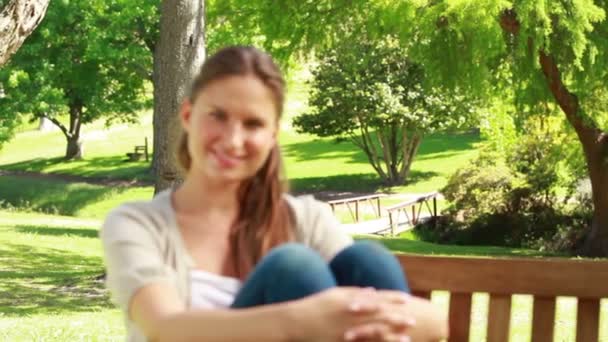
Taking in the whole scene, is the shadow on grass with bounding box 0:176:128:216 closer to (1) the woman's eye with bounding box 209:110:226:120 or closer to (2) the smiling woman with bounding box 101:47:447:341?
(2) the smiling woman with bounding box 101:47:447:341

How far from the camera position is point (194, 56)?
36.2ft

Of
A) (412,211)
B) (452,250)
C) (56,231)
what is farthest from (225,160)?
(412,211)

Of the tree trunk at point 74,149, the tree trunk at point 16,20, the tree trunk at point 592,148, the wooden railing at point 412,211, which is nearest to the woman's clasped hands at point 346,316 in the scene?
the tree trunk at point 16,20

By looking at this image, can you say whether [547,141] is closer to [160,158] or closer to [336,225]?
[160,158]

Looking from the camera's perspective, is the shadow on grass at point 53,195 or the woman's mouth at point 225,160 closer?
the woman's mouth at point 225,160

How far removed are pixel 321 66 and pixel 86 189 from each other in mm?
8727

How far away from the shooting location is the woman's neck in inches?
109

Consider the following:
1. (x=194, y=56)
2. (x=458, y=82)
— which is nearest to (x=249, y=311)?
(x=194, y=56)

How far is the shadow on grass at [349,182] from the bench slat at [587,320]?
119 feet

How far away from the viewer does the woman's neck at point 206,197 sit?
276 cm

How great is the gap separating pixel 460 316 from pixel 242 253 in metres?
1.19

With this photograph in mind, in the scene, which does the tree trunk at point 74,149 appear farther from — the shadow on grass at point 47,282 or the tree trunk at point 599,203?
the tree trunk at point 599,203

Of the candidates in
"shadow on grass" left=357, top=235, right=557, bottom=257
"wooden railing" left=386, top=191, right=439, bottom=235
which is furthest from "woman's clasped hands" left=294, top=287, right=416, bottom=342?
"wooden railing" left=386, top=191, right=439, bottom=235

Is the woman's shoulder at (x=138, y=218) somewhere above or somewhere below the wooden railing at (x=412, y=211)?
above
